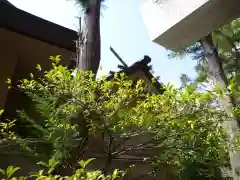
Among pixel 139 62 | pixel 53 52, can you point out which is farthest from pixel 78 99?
pixel 139 62

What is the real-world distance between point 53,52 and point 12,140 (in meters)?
1.26

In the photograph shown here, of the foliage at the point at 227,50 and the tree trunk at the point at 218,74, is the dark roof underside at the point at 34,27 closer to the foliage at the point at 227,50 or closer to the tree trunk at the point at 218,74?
the tree trunk at the point at 218,74

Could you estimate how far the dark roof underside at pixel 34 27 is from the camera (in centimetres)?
236

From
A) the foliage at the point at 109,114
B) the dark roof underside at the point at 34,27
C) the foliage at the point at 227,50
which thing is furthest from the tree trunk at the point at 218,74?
the dark roof underside at the point at 34,27

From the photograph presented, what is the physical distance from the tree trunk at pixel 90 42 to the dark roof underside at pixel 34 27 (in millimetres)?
129

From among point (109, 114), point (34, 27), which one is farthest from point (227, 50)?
point (109, 114)

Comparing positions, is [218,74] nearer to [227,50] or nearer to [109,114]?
[227,50]

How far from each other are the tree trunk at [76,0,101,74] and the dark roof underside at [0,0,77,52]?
129mm

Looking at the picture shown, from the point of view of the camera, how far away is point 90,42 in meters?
2.61

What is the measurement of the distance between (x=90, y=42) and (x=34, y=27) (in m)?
0.50

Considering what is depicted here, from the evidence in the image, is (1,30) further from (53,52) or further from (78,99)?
(78,99)

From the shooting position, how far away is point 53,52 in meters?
2.79

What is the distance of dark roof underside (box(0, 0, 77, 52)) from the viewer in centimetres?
236

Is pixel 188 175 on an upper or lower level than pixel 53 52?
lower
